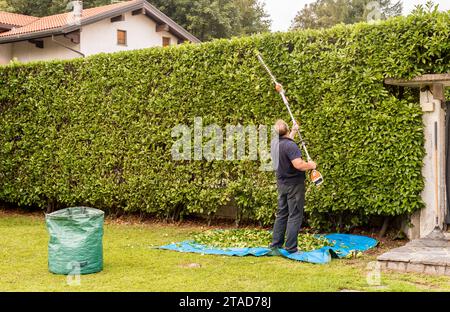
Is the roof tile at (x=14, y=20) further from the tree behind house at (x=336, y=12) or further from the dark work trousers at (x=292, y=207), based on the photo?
the tree behind house at (x=336, y=12)

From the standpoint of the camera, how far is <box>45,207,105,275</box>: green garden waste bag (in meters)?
7.15

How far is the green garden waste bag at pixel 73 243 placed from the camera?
715 cm

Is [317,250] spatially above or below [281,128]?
below

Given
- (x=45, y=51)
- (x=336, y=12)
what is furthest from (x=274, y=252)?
(x=336, y=12)

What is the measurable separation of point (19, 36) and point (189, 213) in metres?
14.5

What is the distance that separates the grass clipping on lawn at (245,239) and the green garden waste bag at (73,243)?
2.31 metres

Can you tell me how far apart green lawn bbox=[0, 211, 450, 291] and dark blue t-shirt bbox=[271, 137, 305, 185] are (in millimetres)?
1149

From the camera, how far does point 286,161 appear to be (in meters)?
8.12

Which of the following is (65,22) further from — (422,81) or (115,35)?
(422,81)

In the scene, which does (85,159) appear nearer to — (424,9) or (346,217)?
(346,217)

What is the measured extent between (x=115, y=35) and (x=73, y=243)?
751 inches

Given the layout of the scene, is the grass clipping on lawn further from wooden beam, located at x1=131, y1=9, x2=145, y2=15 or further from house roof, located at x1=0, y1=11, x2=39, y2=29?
house roof, located at x1=0, y1=11, x2=39, y2=29

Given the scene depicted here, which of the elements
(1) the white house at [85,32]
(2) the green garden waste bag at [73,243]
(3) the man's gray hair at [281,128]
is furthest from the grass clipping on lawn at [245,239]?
(1) the white house at [85,32]

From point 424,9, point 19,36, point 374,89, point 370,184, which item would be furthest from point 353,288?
point 19,36
